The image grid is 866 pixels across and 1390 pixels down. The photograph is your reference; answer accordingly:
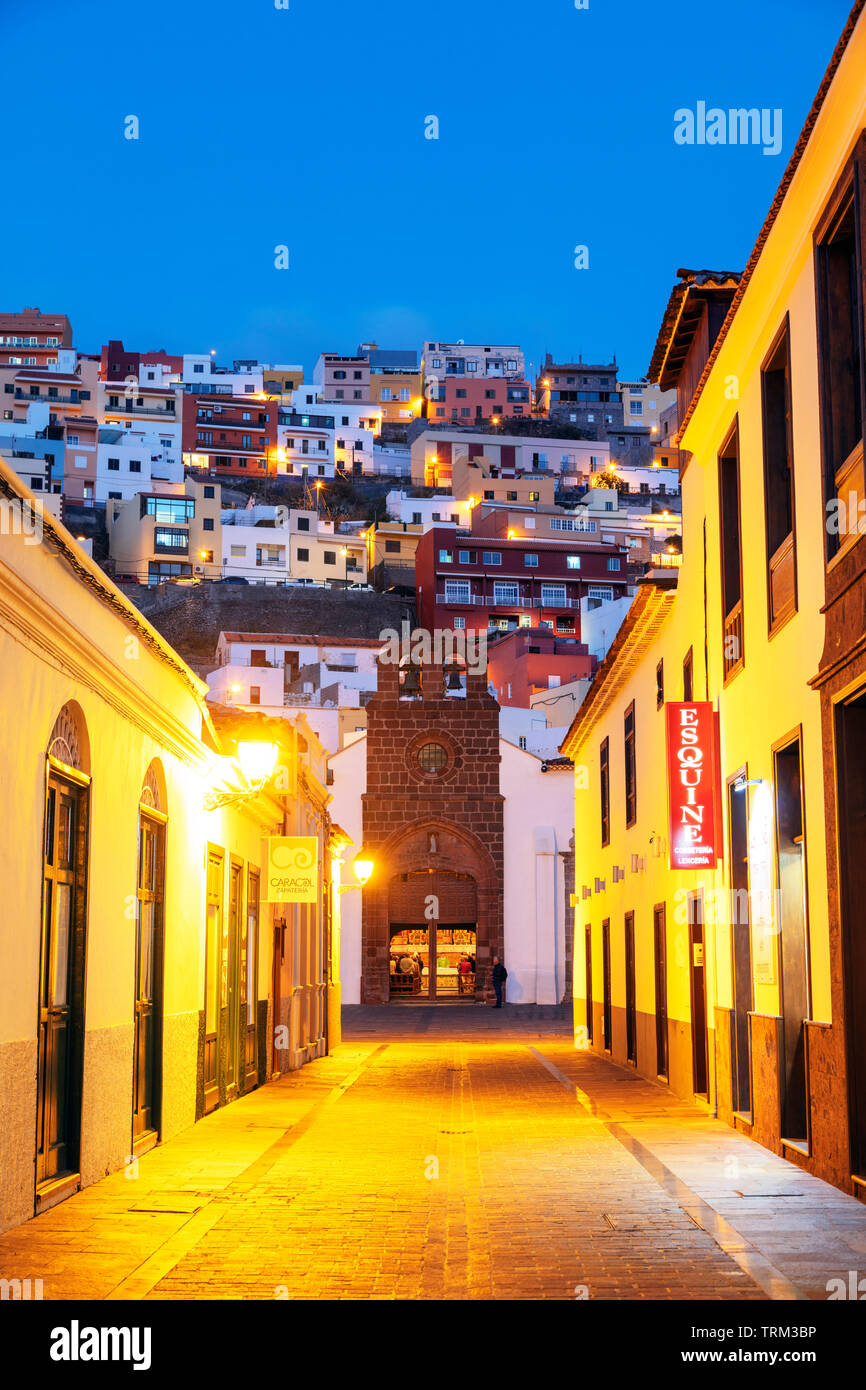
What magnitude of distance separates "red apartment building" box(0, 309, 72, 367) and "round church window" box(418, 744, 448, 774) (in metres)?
79.4

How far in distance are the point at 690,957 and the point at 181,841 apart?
6.73 metres

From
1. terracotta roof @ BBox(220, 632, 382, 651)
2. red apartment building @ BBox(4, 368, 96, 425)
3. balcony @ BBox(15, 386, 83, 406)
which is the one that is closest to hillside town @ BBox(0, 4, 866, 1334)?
terracotta roof @ BBox(220, 632, 382, 651)

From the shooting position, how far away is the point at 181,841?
13664 mm

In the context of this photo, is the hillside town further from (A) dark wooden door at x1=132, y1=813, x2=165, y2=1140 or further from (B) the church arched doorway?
(B) the church arched doorway

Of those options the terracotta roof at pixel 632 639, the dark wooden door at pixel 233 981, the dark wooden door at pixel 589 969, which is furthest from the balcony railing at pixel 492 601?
the dark wooden door at pixel 233 981

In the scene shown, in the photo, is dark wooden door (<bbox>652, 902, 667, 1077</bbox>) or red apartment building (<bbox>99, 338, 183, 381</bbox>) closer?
dark wooden door (<bbox>652, 902, 667, 1077</bbox>)

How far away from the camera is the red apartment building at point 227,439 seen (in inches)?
4348

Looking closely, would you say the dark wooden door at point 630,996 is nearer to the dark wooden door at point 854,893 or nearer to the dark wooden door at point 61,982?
the dark wooden door at point 854,893

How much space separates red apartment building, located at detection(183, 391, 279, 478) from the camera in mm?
110438

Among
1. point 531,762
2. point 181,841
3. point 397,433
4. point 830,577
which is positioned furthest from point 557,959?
point 397,433

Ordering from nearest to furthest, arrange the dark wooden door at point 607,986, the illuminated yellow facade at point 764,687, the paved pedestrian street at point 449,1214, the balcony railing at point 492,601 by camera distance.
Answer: the paved pedestrian street at point 449,1214 < the illuminated yellow facade at point 764,687 < the dark wooden door at point 607,986 < the balcony railing at point 492,601

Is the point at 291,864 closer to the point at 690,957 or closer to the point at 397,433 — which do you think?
the point at 690,957

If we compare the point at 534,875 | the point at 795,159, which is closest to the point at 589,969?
the point at 534,875

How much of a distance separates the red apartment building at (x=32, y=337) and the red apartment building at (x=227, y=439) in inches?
604
